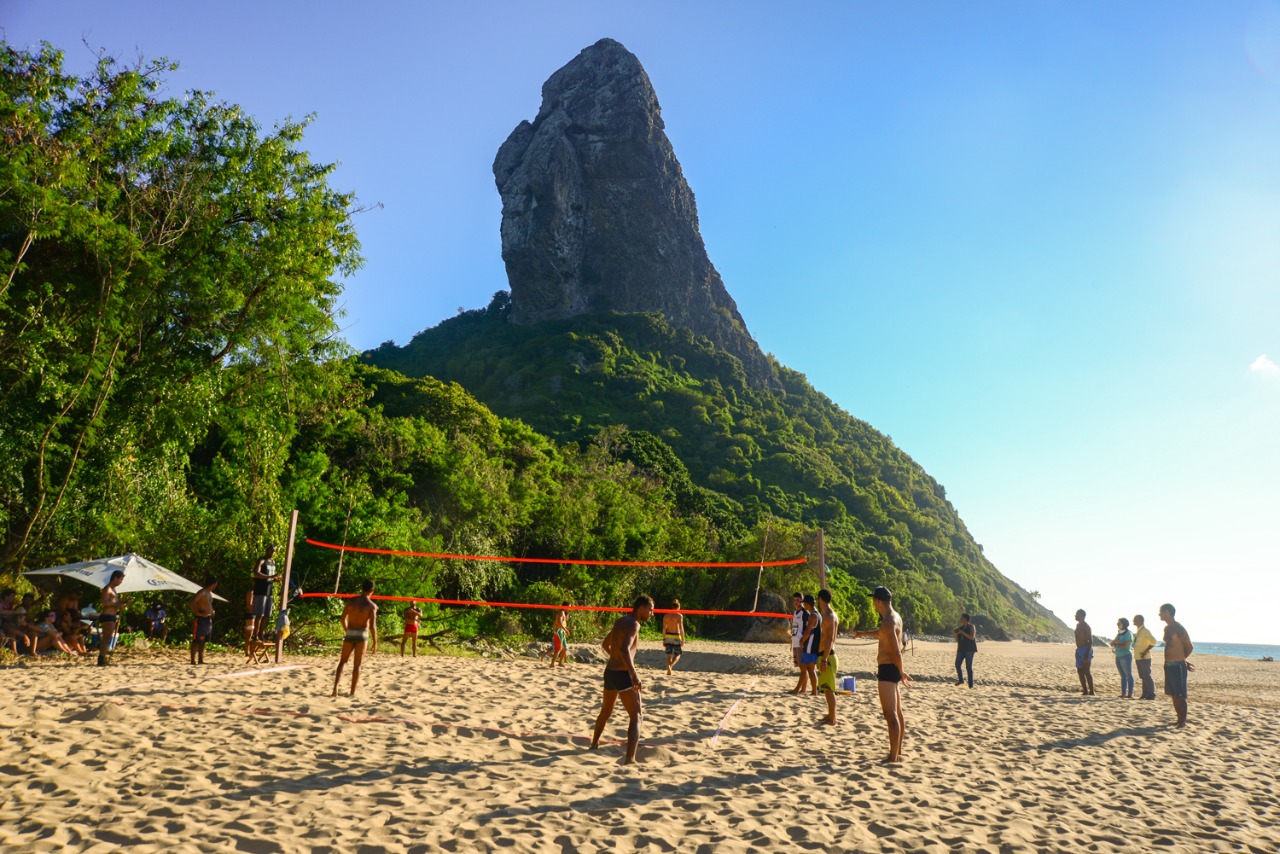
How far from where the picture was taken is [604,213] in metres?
66.7

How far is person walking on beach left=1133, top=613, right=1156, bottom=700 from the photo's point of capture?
9.66 meters

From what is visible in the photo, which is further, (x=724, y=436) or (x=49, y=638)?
(x=724, y=436)

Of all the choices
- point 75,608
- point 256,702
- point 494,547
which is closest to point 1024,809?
point 256,702

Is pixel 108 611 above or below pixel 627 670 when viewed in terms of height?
below

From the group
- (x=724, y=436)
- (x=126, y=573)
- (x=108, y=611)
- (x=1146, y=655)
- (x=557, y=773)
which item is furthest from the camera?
(x=724, y=436)

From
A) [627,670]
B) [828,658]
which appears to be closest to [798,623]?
[828,658]

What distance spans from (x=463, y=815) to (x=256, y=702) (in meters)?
3.52

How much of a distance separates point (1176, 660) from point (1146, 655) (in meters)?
2.46

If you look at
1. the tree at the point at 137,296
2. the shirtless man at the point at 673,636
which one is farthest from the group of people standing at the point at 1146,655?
the tree at the point at 137,296

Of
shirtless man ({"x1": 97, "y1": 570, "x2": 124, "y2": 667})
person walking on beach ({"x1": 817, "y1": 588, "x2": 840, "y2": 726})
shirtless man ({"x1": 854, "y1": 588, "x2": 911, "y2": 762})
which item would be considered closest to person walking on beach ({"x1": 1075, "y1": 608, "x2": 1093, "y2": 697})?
person walking on beach ({"x1": 817, "y1": 588, "x2": 840, "y2": 726})

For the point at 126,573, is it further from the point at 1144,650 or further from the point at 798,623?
the point at 1144,650

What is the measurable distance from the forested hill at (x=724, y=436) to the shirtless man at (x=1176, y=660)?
2788 centimetres

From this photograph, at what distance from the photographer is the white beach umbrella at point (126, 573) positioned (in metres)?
8.48

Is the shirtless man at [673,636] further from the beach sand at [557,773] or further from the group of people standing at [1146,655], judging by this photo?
the group of people standing at [1146,655]
